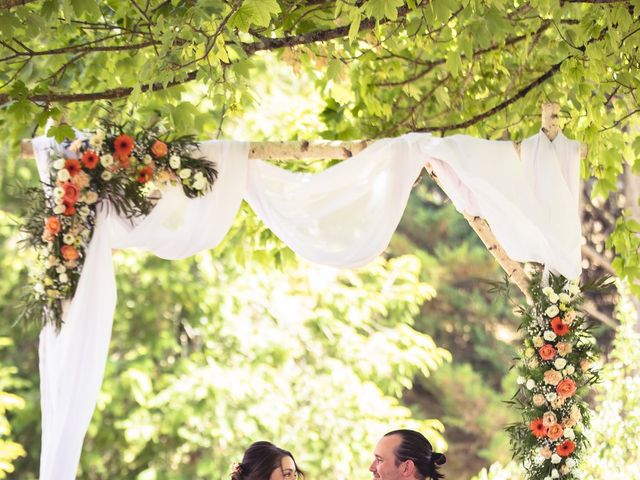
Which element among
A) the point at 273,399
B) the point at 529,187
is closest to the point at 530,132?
the point at 529,187

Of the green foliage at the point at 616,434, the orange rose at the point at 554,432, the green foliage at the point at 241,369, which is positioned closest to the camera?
the orange rose at the point at 554,432

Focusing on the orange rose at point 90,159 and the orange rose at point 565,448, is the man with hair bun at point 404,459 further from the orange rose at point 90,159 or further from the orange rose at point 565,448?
the orange rose at point 90,159

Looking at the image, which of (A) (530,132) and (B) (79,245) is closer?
(B) (79,245)

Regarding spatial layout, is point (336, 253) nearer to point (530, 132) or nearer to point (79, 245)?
point (79, 245)

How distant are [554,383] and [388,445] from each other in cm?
74

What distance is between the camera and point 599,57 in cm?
470

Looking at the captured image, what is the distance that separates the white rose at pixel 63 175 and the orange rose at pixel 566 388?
2222 millimetres

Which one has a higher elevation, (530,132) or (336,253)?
(530,132)

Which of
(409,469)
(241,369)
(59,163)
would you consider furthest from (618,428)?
(241,369)

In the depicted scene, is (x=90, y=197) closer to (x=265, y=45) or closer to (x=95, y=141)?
(x=95, y=141)

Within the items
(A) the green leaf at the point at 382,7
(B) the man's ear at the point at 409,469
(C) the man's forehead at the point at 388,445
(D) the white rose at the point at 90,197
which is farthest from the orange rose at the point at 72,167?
(B) the man's ear at the point at 409,469

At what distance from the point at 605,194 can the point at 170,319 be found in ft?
18.0

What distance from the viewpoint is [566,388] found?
4.77 m

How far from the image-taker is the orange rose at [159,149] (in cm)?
500
